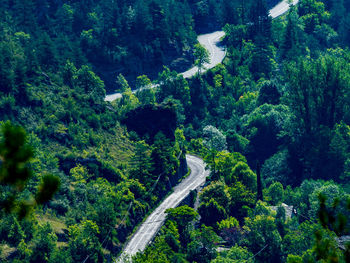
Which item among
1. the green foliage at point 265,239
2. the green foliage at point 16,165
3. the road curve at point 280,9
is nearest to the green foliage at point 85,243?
the green foliage at point 265,239

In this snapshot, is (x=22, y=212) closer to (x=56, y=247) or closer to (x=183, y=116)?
(x=56, y=247)

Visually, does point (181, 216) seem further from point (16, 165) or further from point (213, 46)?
point (213, 46)

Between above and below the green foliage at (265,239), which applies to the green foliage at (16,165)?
above

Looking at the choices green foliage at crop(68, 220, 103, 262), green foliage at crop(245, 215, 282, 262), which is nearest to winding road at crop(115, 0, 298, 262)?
green foliage at crop(68, 220, 103, 262)

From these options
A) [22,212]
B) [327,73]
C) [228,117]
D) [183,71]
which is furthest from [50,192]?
[183,71]

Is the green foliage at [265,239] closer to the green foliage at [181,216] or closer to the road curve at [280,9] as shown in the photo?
the green foliage at [181,216]

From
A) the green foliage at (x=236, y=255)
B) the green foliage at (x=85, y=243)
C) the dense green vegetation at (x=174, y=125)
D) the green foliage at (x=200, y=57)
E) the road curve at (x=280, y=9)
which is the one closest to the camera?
the green foliage at (x=85, y=243)

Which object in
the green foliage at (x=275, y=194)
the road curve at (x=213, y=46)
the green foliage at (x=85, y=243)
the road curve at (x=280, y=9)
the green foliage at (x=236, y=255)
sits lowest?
the green foliage at (x=275, y=194)
